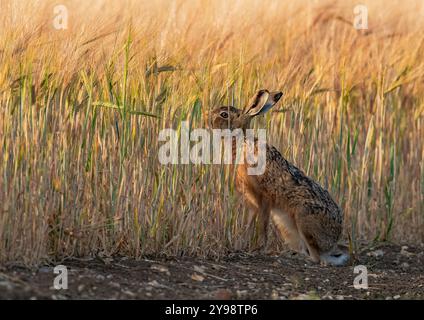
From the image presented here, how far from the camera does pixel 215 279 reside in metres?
7.33

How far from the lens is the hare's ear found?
8.16 meters

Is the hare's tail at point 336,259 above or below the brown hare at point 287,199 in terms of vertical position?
below

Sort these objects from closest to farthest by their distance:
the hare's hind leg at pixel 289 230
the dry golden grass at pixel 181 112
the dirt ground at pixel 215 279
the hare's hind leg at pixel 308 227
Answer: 1. the dirt ground at pixel 215 279
2. the dry golden grass at pixel 181 112
3. the hare's hind leg at pixel 308 227
4. the hare's hind leg at pixel 289 230

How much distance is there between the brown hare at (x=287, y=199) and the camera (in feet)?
26.7

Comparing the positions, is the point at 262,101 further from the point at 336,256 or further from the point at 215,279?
the point at 215,279

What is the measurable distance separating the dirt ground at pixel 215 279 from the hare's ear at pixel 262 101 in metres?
1.26

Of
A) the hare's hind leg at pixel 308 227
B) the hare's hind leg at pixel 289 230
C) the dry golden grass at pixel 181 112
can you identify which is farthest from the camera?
the hare's hind leg at pixel 289 230

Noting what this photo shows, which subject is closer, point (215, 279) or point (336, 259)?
point (215, 279)

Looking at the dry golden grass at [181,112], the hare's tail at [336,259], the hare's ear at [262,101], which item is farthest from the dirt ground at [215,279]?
the hare's ear at [262,101]

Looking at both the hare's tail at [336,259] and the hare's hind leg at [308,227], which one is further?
the hare's tail at [336,259]

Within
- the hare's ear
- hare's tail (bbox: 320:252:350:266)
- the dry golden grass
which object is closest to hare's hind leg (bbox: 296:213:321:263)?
hare's tail (bbox: 320:252:350:266)

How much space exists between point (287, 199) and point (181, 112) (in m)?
1.19

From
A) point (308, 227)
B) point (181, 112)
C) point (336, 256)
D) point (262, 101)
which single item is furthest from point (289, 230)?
point (181, 112)

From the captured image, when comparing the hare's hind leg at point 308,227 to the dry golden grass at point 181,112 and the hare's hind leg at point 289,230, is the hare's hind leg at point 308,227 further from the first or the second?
the dry golden grass at point 181,112
